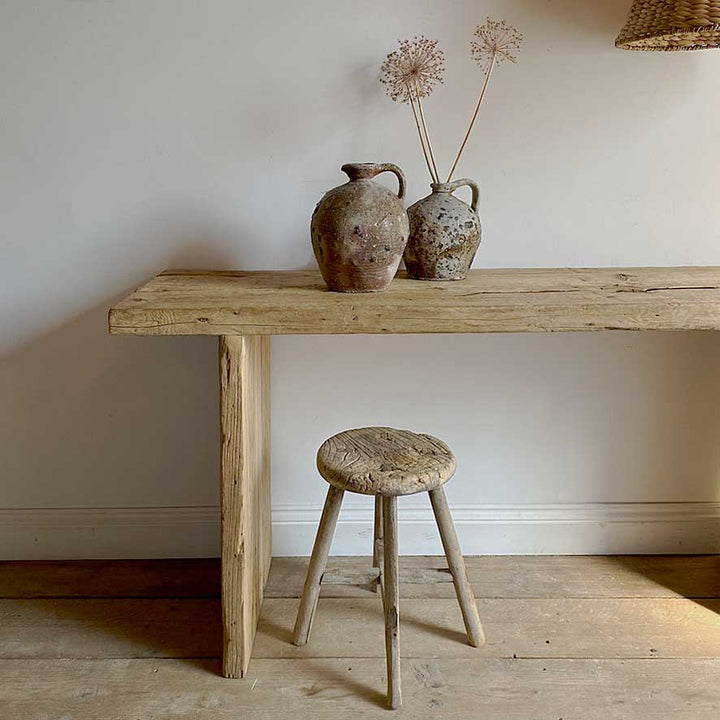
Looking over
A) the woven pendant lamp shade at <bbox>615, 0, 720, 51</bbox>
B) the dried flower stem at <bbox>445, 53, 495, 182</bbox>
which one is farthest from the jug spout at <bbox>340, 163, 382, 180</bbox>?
the woven pendant lamp shade at <bbox>615, 0, 720, 51</bbox>

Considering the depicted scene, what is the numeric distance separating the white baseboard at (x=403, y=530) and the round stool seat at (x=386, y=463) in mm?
490

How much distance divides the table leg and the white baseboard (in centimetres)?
40

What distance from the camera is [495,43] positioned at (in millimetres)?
2115

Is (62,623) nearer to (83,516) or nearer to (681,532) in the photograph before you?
(83,516)

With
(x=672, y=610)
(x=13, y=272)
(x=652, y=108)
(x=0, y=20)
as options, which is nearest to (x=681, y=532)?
Result: (x=672, y=610)

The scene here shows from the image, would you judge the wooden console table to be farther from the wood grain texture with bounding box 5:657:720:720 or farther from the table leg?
the wood grain texture with bounding box 5:657:720:720

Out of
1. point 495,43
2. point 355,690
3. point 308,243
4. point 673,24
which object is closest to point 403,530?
point 355,690

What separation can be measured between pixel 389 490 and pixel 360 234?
1.68 ft

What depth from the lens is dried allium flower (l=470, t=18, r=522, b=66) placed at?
6.97ft

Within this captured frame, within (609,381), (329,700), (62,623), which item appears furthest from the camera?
(609,381)

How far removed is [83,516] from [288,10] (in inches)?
54.9

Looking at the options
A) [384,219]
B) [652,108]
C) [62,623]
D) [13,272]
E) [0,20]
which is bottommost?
[62,623]

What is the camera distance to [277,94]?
2158 millimetres

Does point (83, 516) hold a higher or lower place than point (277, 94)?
lower
